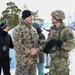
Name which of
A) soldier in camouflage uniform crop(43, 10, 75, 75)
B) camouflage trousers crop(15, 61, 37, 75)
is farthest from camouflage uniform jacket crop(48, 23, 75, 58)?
camouflage trousers crop(15, 61, 37, 75)

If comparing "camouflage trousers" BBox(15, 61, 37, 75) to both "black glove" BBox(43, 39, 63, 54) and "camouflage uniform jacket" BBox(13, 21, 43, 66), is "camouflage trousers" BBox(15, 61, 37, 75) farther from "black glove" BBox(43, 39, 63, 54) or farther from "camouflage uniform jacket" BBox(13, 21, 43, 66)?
"black glove" BBox(43, 39, 63, 54)

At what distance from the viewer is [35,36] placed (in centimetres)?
411

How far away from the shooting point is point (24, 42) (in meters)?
4.02

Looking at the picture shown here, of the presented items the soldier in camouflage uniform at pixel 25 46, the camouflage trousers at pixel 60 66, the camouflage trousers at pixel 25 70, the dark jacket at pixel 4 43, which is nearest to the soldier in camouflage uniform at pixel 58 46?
the camouflage trousers at pixel 60 66

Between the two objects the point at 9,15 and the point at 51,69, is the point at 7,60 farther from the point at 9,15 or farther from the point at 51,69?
the point at 9,15

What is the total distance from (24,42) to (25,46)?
6 centimetres

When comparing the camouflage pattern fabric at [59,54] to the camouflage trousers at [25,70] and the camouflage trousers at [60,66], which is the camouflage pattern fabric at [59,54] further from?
the camouflage trousers at [25,70]

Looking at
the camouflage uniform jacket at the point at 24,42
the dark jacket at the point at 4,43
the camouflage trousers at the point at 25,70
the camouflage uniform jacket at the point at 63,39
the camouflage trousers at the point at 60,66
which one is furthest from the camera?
the dark jacket at the point at 4,43

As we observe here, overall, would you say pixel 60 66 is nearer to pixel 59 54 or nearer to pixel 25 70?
pixel 59 54

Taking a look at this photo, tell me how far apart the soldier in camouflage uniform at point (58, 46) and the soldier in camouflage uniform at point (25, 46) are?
18.9 inches

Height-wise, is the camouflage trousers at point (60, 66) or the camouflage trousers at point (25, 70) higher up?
the camouflage trousers at point (60, 66)

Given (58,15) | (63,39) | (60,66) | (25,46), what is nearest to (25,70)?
(25,46)

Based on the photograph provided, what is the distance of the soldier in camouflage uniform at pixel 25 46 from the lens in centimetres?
397

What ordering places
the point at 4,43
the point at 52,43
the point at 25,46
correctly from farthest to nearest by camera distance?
the point at 4,43 < the point at 25,46 < the point at 52,43
